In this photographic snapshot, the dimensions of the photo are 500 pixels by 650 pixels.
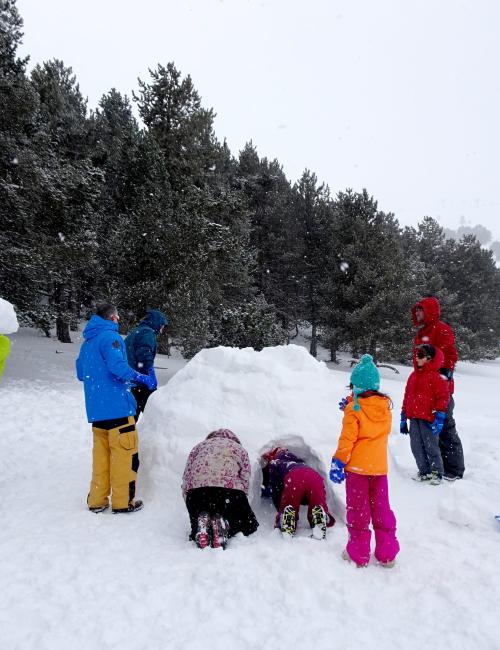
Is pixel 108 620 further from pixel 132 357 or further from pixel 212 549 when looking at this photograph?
pixel 132 357

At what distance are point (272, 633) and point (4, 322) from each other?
292 cm

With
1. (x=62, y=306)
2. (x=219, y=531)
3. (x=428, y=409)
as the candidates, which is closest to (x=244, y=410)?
(x=219, y=531)

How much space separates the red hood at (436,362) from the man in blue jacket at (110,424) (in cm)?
304

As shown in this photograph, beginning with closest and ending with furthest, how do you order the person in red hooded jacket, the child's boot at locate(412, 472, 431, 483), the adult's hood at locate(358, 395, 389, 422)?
the adult's hood at locate(358, 395, 389, 422) < the child's boot at locate(412, 472, 431, 483) < the person in red hooded jacket

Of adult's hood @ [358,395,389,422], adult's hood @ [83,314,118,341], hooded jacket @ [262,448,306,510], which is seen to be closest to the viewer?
adult's hood @ [358,395,389,422]

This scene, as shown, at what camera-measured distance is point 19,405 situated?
26.2 ft

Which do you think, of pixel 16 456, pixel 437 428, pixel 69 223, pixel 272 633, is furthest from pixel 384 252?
pixel 272 633

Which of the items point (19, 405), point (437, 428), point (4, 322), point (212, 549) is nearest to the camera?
point (212, 549)

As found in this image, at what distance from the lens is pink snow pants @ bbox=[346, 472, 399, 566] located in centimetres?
295

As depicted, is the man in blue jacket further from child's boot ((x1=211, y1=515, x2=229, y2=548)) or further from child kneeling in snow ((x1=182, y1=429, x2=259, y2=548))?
child's boot ((x1=211, y1=515, x2=229, y2=548))

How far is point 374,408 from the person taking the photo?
3.23m

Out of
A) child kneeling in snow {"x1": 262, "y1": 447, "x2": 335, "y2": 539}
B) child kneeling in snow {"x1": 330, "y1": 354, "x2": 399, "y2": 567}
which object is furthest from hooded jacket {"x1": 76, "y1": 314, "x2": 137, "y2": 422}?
child kneeling in snow {"x1": 330, "y1": 354, "x2": 399, "y2": 567}

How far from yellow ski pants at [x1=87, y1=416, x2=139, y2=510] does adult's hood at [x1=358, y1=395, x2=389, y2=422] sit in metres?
2.06

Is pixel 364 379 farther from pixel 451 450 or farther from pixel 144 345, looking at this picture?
pixel 144 345
